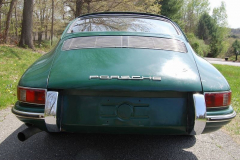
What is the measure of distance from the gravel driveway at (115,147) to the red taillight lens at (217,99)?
30.9 inches

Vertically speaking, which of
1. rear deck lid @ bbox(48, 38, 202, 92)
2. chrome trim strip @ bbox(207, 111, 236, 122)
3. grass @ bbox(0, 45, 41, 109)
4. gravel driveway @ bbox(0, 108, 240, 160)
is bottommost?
gravel driveway @ bbox(0, 108, 240, 160)

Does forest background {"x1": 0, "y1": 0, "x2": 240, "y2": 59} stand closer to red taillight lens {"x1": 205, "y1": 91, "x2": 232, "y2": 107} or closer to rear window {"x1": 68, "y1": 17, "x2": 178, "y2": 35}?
rear window {"x1": 68, "y1": 17, "x2": 178, "y2": 35}

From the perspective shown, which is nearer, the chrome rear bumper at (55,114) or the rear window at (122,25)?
the chrome rear bumper at (55,114)

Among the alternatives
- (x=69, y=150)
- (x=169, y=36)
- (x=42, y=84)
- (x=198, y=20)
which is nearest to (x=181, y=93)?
(x=169, y=36)

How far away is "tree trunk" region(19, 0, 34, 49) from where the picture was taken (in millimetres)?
11828

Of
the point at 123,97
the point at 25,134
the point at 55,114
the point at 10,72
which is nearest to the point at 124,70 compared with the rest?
the point at 123,97

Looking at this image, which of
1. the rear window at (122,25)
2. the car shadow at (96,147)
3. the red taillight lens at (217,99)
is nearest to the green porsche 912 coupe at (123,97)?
the red taillight lens at (217,99)

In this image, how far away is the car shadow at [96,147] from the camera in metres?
2.34

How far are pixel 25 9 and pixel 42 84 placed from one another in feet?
38.1

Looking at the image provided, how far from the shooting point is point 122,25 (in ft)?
9.30

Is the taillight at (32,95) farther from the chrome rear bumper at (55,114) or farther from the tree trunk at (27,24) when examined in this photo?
the tree trunk at (27,24)

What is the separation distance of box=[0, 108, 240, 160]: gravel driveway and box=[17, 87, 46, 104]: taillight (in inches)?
28.3

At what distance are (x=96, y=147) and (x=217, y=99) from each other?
56.3 inches

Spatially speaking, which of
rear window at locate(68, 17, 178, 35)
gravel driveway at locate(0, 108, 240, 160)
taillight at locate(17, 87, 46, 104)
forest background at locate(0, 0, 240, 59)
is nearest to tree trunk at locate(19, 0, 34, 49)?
forest background at locate(0, 0, 240, 59)
